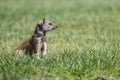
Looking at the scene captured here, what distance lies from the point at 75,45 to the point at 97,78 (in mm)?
→ 3597

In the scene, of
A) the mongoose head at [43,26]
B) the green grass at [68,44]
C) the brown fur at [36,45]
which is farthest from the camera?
the mongoose head at [43,26]

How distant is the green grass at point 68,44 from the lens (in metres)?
9.16

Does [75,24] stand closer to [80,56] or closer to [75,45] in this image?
[75,45]

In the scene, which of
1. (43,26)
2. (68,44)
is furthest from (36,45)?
(68,44)

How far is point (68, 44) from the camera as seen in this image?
12.8 meters

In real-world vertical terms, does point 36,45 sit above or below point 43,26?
below

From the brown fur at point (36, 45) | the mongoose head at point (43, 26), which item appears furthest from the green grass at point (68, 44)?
the mongoose head at point (43, 26)

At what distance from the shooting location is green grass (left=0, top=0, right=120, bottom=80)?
9.16m

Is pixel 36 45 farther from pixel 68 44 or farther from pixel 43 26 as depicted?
pixel 68 44

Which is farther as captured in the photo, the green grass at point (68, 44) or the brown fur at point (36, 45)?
the brown fur at point (36, 45)

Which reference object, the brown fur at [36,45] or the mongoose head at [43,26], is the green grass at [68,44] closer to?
the brown fur at [36,45]

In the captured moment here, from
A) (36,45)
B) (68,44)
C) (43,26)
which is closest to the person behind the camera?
(36,45)

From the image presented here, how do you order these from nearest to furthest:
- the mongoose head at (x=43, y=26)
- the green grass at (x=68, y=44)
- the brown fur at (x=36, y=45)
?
the green grass at (x=68, y=44)
the brown fur at (x=36, y=45)
the mongoose head at (x=43, y=26)

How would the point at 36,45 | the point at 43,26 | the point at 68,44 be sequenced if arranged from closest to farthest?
1. the point at 36,45
2. the point at 43,26
3. the point at 68,44
